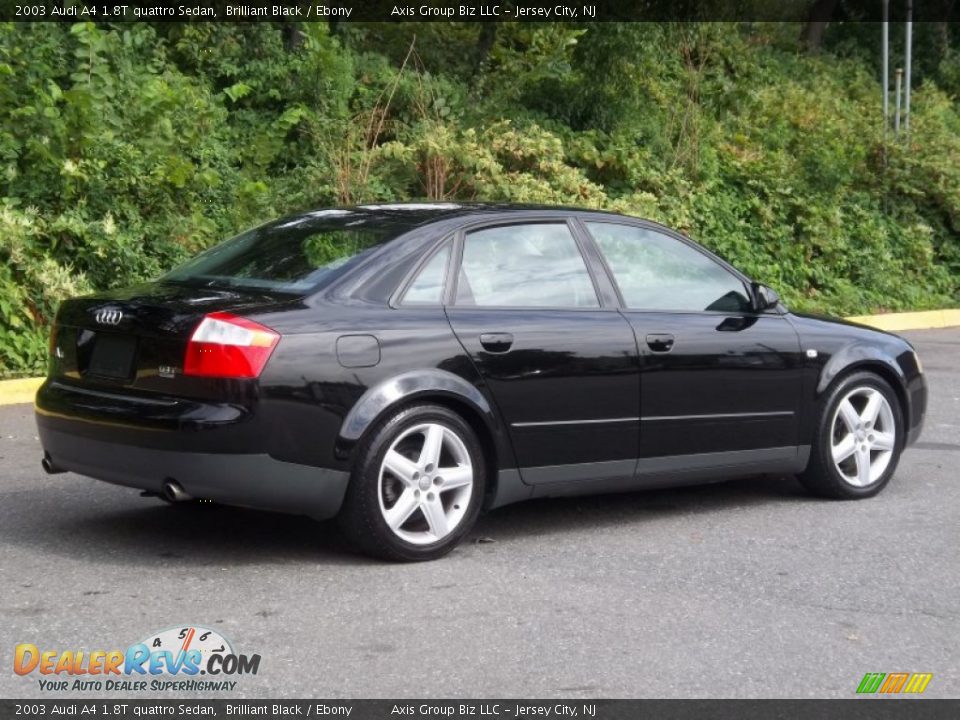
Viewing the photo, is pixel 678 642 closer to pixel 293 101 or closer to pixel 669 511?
pixel 669 511

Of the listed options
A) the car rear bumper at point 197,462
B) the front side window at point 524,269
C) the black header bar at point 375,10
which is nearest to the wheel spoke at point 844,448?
the front side window at point 524,269

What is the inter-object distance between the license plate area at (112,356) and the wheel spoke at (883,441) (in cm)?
397

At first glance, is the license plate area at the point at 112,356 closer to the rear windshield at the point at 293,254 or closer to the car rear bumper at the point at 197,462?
the car rear bumper at the point at 197,462

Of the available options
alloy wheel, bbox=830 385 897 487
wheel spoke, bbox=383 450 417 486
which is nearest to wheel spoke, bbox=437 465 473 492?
wheel spoke, bbox=383 450 417 486

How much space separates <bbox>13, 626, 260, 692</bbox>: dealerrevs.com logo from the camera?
4660mm

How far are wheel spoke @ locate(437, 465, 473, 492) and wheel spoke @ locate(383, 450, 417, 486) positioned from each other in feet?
0.45

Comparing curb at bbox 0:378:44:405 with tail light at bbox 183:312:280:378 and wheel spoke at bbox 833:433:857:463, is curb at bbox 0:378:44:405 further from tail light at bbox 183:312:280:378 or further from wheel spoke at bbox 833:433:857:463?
wheel spoke at bbox 833:433:857:463

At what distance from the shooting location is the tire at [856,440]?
764cm

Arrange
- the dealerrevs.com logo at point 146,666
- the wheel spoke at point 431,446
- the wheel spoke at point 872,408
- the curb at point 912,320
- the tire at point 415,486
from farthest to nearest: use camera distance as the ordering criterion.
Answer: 1. the curb at point 912,320
2. the wheel spoke at point 872,408
3. the wheel spoke at point 431,446
4. the tire at point 415,486
5. the dealerrevs.com logo at point 146,666

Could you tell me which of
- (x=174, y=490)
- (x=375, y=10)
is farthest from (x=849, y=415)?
(x=375, y=10)

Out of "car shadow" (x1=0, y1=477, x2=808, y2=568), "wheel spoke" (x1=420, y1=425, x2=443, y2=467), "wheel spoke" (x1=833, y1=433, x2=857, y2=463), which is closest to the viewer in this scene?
"wheel spoke" (x1=420, y1=425, x2=443, y2=467)

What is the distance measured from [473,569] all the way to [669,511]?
167 cm

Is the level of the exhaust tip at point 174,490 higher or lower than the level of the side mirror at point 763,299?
lower

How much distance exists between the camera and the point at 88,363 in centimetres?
625
